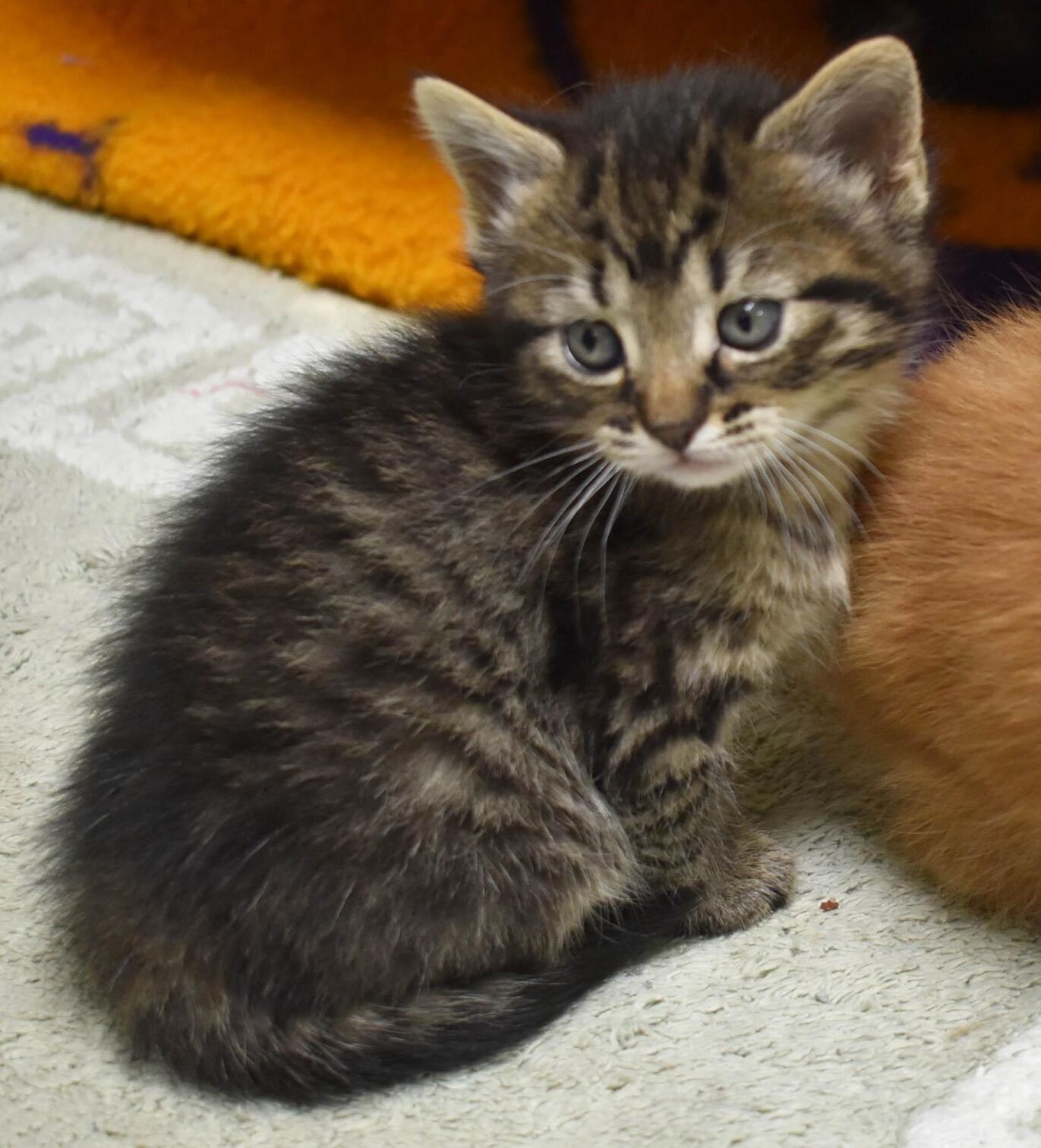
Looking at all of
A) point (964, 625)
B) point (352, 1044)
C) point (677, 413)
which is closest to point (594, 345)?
point (677, 413)

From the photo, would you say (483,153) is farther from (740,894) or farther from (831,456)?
(740,894)

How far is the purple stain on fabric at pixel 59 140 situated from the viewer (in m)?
2.52

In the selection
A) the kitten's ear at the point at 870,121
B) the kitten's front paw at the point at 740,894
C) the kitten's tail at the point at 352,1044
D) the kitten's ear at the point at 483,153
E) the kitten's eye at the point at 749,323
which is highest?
the kitten's ear at the point at 870,121

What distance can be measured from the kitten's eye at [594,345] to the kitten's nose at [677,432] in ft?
0.29

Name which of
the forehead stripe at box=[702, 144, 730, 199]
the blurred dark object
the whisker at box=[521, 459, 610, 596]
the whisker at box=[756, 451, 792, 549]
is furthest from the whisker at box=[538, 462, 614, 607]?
the blurred dark object

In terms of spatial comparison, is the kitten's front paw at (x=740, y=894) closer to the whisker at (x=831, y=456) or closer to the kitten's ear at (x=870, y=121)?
the whisker at (x=831, y=456)

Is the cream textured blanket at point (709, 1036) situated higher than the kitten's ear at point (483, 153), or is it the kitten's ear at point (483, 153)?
the kitten's ear at point (483, 153)

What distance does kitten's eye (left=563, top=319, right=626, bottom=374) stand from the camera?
1179 millimetres

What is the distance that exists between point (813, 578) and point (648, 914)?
1.17 ft

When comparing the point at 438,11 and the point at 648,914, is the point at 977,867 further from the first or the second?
the point at 438,11

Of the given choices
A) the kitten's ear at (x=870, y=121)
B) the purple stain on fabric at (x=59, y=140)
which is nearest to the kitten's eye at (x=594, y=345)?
the kitten's ear at (x=870, y=121)

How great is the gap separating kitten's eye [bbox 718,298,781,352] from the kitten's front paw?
49 cm

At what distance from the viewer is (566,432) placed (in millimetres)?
1225

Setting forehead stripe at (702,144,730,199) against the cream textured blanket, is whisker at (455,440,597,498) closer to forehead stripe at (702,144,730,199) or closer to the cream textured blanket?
forehead stripe at (702,144,730,199)
